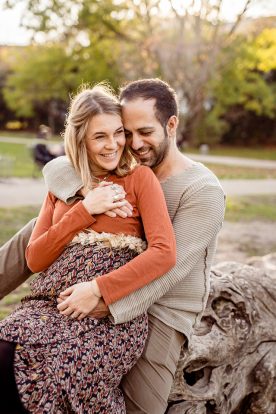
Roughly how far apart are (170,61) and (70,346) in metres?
20.8

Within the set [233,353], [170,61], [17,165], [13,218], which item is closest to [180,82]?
[170,61]

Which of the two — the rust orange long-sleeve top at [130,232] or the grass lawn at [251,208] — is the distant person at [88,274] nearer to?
the rust orange long-sleeve top at [130,232]

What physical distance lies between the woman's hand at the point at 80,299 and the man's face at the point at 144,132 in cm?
82

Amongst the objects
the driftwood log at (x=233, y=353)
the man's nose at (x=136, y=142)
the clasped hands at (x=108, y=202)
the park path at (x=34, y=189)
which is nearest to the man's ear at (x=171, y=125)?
the man's nose at (x=136, y=142)

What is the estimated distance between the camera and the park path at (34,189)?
12070mm

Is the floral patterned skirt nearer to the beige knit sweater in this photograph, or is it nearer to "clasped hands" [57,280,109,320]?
"clasped hands" [57,280,109,320]

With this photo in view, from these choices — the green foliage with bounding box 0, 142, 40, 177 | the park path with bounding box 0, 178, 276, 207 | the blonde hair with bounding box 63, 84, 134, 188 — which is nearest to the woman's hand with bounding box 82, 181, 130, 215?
the blonde hair with bounding box 63, 84, 134, 188

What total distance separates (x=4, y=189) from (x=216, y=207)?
11.3 meters

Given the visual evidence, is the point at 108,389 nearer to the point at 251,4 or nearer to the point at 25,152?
the point at 251,4

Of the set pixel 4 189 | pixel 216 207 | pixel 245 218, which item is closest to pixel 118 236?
pixel 216 207

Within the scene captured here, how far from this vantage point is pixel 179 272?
283 centimetres

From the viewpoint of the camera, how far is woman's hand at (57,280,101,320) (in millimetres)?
2529

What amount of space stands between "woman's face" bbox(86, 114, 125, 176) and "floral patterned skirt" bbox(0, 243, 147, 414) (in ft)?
1.44

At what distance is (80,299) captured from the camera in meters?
2.52
